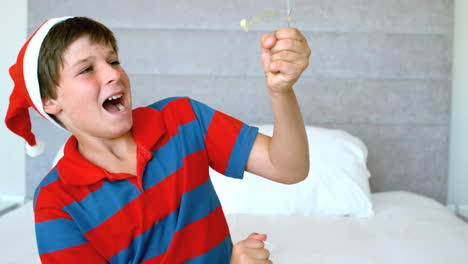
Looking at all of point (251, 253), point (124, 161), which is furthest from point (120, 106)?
point (251, 253)

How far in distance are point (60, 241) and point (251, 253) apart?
38 cm

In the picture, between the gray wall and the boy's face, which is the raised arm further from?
the gray wall

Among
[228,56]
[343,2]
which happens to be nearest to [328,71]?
[343,2]

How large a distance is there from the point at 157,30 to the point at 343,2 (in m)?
0.92

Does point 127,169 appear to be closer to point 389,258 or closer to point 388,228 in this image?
point 389,258

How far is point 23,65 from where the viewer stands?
3.51 ft

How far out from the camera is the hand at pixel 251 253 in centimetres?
93

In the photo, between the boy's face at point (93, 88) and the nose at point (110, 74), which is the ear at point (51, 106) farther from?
the nose at point (110, 74)

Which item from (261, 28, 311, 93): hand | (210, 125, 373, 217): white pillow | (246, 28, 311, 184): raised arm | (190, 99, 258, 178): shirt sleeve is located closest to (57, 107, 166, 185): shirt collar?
(190, 99, 258, 178): shirt sleeve

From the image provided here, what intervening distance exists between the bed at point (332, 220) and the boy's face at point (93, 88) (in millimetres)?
671

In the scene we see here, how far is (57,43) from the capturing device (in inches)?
40.8

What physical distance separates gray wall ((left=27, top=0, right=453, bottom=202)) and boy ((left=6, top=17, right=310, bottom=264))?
1224mm

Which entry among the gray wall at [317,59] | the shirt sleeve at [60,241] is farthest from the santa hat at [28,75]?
the gray wall at [317,59]

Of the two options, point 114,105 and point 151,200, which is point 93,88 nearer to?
point 114,105
